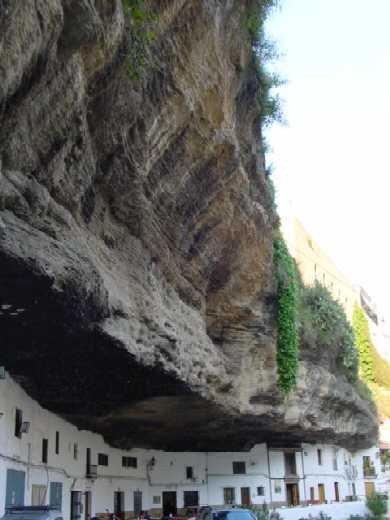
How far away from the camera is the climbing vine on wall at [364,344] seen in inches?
2167

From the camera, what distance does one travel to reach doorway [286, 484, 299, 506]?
36.3 m

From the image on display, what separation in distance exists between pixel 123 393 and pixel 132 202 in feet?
20.2

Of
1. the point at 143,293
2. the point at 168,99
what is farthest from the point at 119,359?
the point at 168,99

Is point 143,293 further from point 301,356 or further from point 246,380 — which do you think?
point 301,356

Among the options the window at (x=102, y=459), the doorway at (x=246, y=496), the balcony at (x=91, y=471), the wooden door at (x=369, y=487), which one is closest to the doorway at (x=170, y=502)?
the doorway at (x=246, y=496)

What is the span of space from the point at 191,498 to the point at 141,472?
3.86 m

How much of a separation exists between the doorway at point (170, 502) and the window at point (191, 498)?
86cm

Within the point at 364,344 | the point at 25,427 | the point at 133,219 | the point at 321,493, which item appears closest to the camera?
the point at 133,219

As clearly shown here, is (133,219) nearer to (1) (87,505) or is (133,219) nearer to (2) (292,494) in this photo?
(1) (87,505)

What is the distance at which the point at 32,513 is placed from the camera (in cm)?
1121

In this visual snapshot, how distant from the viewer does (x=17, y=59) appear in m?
8.52

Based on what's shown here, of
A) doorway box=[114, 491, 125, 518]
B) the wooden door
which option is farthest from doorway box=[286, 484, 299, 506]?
doorway box=[114, 491, 125, 518]

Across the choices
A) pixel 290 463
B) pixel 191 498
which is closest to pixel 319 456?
pixel 290 463

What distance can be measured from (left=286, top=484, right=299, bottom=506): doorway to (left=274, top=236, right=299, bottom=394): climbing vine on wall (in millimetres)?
13756
